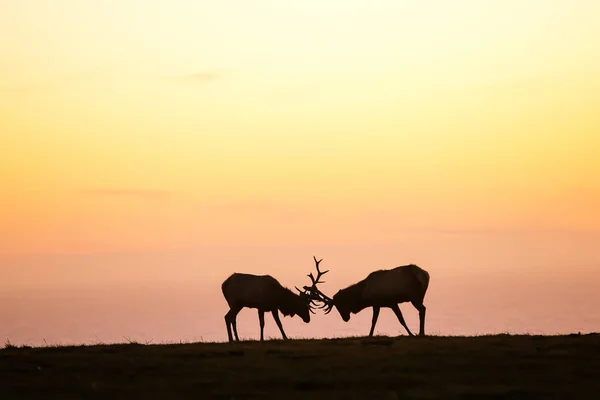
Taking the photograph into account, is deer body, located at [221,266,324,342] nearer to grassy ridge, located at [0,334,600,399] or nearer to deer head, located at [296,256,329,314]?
deer head, located at [296,256,329,314]

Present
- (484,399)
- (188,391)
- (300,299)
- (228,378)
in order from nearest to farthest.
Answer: (484,399)
(188,391)
(228,378)
(300,299)

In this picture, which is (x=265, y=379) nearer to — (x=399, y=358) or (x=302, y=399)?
(x=302, y=399)

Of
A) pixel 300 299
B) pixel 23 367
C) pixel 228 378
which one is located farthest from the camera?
pixel 300 299

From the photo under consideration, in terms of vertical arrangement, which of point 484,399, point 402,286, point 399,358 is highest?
point 402,286

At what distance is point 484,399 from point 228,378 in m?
4.82

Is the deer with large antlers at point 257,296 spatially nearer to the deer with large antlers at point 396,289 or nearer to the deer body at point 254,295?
the deer body at point 254,295

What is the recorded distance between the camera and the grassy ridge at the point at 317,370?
17.0 m

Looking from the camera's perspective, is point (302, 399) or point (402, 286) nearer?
point (302, 399)

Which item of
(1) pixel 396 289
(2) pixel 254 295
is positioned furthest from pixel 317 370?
(2) pixel 254 295

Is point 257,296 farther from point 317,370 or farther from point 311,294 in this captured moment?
point 317,370

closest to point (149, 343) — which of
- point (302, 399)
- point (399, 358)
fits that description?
point (399, 358)

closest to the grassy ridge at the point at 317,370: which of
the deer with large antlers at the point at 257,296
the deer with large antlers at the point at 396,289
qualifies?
the deer with large antlers at the point at 396,289

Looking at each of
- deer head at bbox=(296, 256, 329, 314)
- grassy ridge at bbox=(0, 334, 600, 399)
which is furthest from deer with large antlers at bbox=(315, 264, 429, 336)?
grassy ridge at bbox=(0, 334, 600, 399)

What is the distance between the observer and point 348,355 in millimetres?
21547
